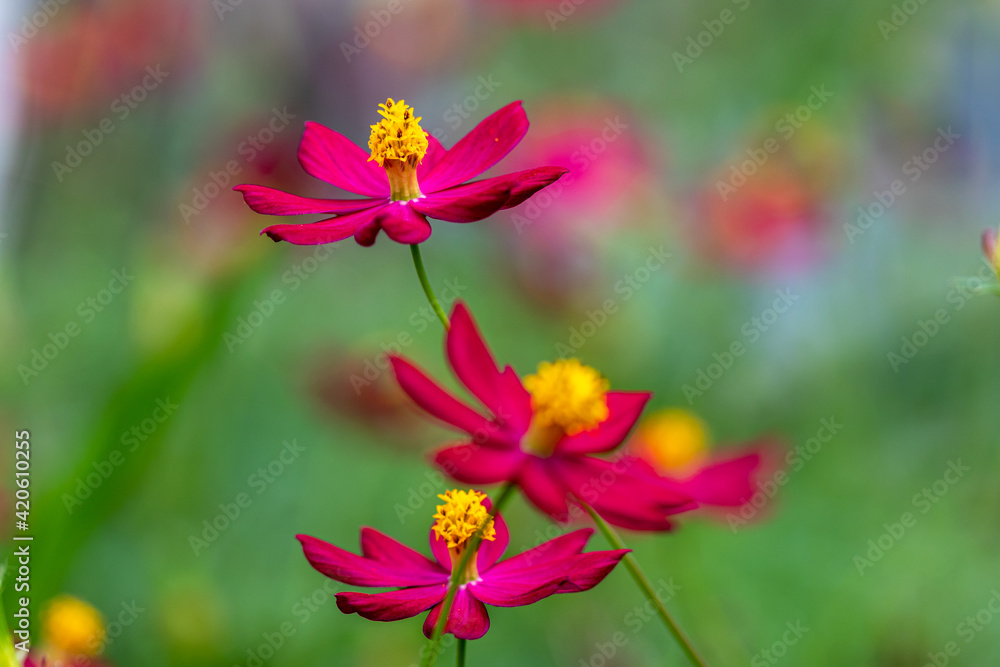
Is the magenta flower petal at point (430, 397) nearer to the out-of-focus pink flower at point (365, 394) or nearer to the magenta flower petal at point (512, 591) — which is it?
the magenta flower petal at point (512, 591)

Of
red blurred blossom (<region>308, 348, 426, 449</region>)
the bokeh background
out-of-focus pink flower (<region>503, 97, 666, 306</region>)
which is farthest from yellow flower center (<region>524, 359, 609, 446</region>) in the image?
out-of-focus pink flower (<region>503, 97, 666, 306</region>)

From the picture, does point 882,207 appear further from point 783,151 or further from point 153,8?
point 153,8

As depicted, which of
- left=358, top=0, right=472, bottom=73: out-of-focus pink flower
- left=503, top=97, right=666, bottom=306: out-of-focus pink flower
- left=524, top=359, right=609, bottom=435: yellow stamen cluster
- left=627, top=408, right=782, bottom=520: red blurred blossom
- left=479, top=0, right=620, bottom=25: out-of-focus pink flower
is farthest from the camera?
left=358, top=0, right=472, bottom=73: out-of-focus pink flower

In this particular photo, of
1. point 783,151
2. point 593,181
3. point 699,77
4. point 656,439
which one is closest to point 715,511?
point 656,439

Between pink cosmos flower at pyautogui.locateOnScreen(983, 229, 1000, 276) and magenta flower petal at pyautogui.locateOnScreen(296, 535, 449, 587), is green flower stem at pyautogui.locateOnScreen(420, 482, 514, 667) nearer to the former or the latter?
magenta flower petal at pyautogui.locateOnScreen(296, 535, 449, 587)

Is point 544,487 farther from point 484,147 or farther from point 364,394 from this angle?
point 364,394

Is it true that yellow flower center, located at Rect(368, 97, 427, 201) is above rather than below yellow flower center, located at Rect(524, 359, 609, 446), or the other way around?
above
